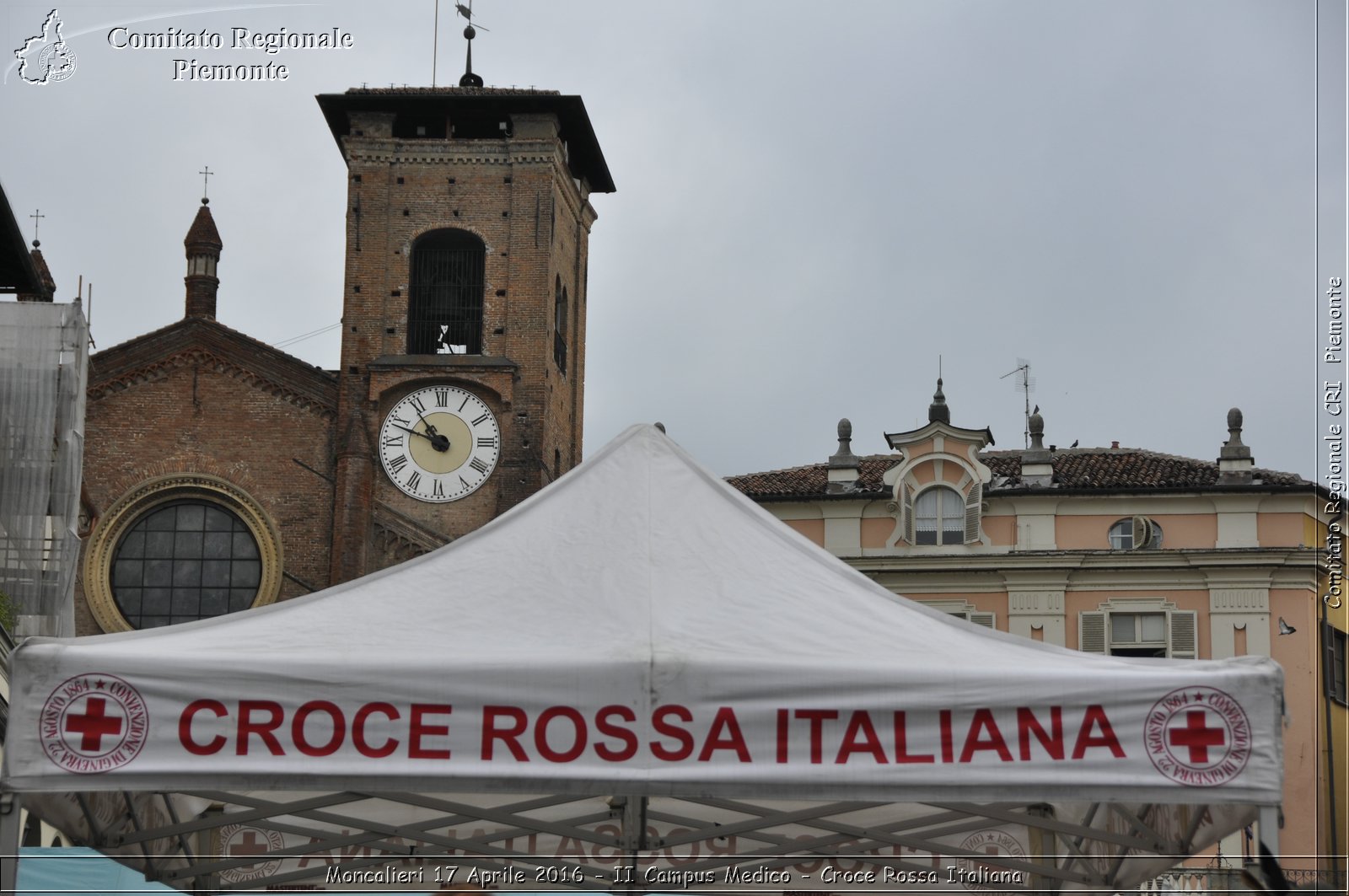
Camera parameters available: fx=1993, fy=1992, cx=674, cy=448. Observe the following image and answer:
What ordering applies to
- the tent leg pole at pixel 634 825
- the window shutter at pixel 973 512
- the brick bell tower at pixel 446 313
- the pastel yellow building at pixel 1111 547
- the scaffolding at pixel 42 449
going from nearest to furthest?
1. the tent leg pole at pixel 634 825
2. the scaffolding at pixel 42 449
3. the pastel yellow building at pixel 1111 547
4. the window shutter at pixel 973 512
5. the brick bell tower at pixel 446 313

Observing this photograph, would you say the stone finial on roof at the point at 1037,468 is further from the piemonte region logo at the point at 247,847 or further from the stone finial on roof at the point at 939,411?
the piemonte region logo at the point at 247,847

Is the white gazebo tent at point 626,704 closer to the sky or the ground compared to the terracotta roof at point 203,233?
closer to the ground

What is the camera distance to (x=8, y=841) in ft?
16.9

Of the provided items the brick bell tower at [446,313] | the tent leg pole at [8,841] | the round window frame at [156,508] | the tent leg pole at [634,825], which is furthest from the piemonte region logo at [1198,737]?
the round window frame at [156,508]

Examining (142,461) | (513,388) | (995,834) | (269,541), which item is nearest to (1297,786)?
(513,388)

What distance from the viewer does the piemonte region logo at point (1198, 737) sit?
5.25 meters

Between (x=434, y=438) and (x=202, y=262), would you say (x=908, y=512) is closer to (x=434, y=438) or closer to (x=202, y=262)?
(x=434, y=438)

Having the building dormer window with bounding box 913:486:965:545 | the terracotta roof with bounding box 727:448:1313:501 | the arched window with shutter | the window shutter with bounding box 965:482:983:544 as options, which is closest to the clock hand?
the terracotta roof with bounding box 727:448:1313:501

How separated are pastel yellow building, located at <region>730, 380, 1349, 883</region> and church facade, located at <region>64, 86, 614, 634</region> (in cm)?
501

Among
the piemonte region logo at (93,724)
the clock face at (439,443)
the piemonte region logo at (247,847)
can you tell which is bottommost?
the piemonte region logo at (247,847)

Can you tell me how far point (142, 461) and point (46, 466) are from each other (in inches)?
327

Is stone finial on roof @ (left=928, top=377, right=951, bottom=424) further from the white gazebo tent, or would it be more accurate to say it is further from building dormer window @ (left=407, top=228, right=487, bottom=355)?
the white gazebo tent

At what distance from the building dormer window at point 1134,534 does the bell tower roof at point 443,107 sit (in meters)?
11.4

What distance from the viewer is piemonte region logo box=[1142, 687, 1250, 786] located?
5246mm
